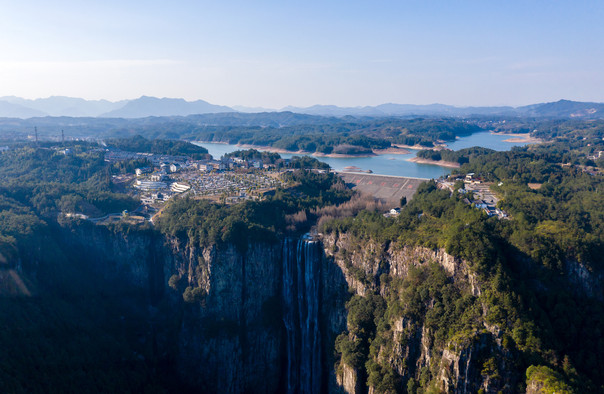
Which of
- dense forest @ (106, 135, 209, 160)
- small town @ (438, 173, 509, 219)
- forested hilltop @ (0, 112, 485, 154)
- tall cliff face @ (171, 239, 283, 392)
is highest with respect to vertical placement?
forested hilltop @ (0, 112, 485, 154)

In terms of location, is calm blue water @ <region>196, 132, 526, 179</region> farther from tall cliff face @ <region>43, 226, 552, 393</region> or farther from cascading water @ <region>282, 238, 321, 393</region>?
tall cliff face @ <region>43, 226, 552, 393</region>

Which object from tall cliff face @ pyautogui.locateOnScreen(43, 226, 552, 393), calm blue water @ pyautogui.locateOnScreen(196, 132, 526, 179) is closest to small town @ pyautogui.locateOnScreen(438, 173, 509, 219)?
tall cliff face @ pyautogui.locateOnScreen(43, 226, 552, 393)

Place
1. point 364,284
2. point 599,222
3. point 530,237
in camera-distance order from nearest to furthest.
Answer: point 530,237 → point 364,284 → point 599,222

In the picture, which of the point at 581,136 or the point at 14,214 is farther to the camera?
the point at 581,136

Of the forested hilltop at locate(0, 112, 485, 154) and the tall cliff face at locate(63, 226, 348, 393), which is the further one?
the forested hilltop at locate(0, 112, 485, 154)

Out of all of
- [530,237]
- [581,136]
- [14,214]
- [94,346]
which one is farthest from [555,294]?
[581,136]

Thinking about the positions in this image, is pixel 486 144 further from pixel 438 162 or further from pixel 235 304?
pixel 235 304

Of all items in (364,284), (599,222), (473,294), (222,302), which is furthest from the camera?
(599,222)

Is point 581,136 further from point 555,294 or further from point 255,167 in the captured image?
point 555,294

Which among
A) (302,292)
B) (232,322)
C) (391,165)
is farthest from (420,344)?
(391,165)
